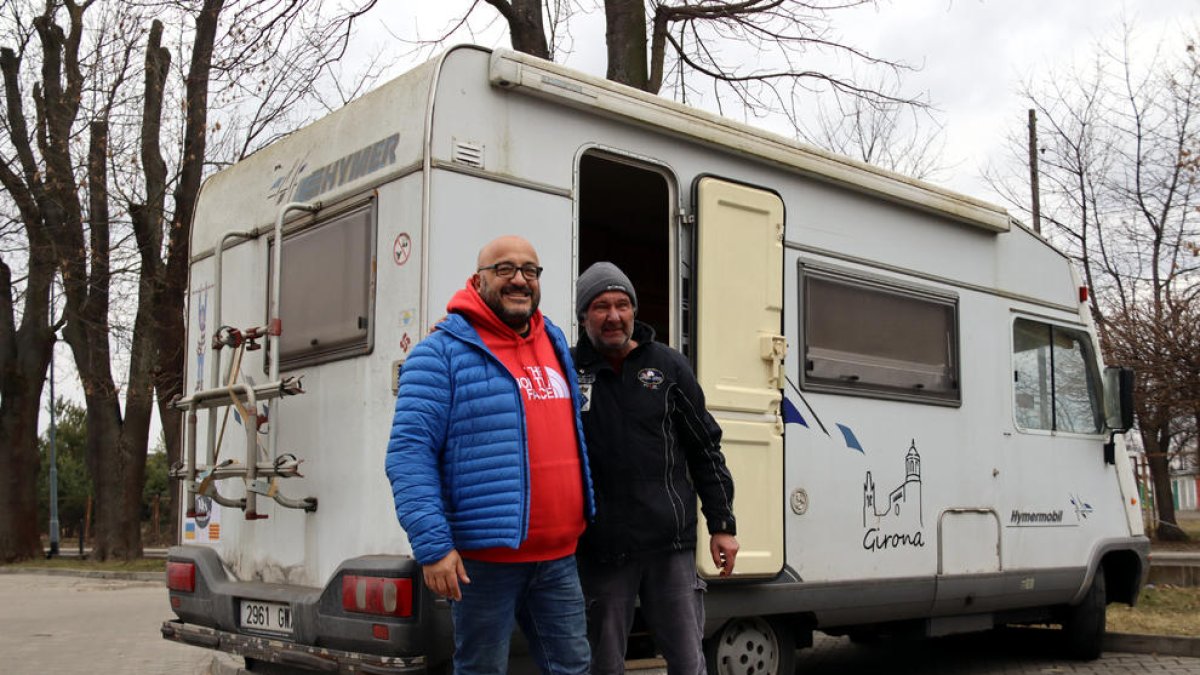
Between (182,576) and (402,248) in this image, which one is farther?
(182,576)

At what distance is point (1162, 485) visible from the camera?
23734mm

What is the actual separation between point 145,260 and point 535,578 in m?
16.4

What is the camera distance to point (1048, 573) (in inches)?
281

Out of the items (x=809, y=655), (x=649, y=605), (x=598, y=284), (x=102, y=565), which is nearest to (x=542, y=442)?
(x=598, y=284)

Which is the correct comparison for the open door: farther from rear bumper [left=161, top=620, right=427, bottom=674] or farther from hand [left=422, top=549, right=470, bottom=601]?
hand [left=422, top=549, right=470, bottom=601]

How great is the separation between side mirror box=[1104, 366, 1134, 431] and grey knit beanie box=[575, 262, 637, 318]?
488 centimetres

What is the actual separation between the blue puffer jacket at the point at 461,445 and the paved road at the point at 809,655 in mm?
3772

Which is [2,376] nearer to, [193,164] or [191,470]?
[193,164]

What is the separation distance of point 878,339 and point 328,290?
9.30 ft

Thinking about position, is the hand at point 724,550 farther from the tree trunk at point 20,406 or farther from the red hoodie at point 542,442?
the tree trunk at point 20,406

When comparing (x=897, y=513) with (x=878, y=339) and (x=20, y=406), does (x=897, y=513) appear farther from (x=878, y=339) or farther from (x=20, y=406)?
(x=20, y=406)

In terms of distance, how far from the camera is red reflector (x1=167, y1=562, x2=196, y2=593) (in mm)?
5527

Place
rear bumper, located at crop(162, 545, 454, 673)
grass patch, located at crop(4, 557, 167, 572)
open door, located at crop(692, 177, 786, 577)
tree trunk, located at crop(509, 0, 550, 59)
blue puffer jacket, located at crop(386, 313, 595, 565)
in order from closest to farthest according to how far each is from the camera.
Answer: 1. blue puffer jacket, located at crop(386, 313, 595, 565)
2. rear bumper, located at crop(162, 545, 454, 673)
3. open door, located at crop(692, 177, 786, 577)
4. tree trunk, located at crop(509, 0, 550, 59)
5. grass patch, located at crop(4, 557, 167, 572)

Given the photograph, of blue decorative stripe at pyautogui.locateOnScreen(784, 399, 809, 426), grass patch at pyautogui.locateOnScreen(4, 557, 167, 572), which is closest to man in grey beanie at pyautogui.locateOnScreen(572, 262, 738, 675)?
blue decorative stripe at pyautogui.locateOnScreen(784, 399, 809, 426)
